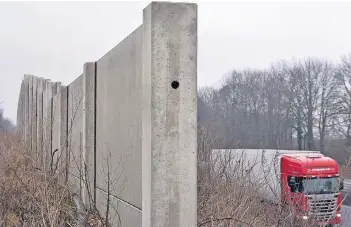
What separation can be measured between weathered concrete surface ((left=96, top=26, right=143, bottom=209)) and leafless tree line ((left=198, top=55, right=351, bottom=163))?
4455 cm

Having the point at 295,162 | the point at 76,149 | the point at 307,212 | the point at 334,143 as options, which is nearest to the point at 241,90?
the point at 334,143

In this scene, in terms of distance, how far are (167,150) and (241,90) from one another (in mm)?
66047

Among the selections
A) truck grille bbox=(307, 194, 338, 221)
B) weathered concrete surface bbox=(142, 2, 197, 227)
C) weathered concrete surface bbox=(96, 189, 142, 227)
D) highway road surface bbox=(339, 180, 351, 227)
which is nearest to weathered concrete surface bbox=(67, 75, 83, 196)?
weathered concrete surface bbox=(96, 189, 142, 227)

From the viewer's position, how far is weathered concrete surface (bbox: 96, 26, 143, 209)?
6.55 m

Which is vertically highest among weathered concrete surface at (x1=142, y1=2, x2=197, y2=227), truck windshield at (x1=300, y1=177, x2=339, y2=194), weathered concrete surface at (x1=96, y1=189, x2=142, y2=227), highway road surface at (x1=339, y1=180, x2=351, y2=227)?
weathered concrete surface at (x1=142, y1=2, x2=197, y2=227)

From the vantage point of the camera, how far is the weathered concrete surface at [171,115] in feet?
16.8

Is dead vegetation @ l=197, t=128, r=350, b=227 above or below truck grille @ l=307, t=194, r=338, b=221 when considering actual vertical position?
above

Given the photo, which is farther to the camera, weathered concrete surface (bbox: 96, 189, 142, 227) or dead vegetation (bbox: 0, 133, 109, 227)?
dead vegetation (bbox: 0, 133, 109, 227)

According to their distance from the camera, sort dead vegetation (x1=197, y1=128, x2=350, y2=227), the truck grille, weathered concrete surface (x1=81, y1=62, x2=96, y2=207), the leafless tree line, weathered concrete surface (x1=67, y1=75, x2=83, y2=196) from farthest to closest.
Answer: the leafless tree line < weathered concrete surface (x1=67, y1=75, x2=83, y2=196) < weathered concrete surface (x1=81, y1=62, x2=96, y2=207) < the truck grille < dead vegetation (x1=197, y1=128, x2=350, y2=227)

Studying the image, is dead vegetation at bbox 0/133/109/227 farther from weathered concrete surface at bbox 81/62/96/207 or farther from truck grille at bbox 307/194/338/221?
truck grille at bbox 307/194/338/221

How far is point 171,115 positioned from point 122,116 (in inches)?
97.8

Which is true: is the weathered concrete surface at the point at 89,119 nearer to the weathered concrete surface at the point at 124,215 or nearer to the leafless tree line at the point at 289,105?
the weathered concrete surface at the point at 124,215

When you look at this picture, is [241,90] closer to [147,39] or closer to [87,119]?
[87,119]

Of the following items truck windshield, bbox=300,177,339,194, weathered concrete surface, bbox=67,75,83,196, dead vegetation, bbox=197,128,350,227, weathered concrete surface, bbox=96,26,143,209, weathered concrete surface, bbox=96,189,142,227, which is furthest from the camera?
truck windshield, bbox=300,177,339,194
